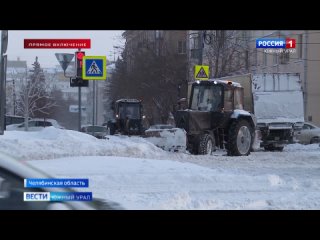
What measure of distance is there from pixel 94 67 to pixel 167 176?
2.44 meters

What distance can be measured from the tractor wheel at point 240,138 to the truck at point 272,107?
1.94 m

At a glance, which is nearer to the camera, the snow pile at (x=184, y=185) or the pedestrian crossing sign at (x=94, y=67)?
the snow pile at (x=184, y=185)

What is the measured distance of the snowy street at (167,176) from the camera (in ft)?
25.5

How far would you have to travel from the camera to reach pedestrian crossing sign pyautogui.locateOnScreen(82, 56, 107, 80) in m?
8.46

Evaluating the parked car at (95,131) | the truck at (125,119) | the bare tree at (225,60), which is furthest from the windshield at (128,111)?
the bare tree at (225,60)

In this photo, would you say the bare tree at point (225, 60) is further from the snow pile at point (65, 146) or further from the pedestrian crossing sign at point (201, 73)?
the snow pile at point (65, 146)

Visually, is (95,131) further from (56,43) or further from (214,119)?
(56,43)

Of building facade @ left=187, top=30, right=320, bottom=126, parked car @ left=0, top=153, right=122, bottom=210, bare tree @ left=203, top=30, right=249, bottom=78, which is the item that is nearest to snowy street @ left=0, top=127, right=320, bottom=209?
parked car @ left=0, top=153, right=122, bottom=210

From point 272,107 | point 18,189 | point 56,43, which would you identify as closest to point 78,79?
point 56,43

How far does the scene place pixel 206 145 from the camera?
49.1 feet

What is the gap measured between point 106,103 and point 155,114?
15.6 feet

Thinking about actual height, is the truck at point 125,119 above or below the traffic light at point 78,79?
below
